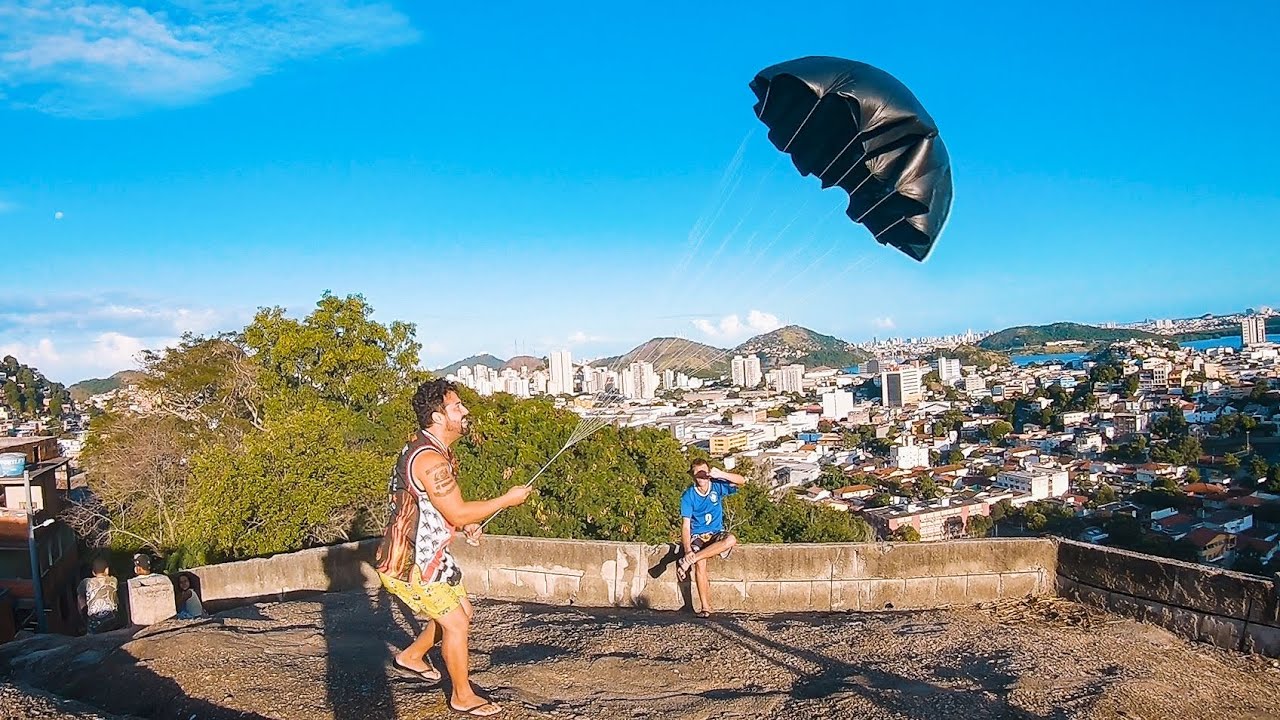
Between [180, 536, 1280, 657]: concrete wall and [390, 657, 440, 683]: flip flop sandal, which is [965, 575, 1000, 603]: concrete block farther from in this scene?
[390, 657, 440, 683]: flip flop sandal

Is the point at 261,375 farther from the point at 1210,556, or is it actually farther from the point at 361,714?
→ the point at 1210,556

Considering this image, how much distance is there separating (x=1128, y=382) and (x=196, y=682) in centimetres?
8407

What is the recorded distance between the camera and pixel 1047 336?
16800cm

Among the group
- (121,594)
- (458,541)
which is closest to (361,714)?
(458,541)

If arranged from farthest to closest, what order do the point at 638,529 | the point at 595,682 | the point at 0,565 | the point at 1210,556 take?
the point at 1210,556, the point at 0,565, the point at 638,529, the point at 595,682

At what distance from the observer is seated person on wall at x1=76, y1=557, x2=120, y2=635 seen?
26.4 ft

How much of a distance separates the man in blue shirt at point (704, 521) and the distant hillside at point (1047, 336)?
169 m

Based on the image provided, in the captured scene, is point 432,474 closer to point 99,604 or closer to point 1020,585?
point 1020,585

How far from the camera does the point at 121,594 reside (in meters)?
A: 8.60

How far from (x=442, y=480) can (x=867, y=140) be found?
17.1ft

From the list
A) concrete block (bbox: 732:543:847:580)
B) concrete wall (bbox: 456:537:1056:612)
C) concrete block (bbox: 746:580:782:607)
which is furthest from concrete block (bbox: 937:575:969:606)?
concrete block (bbox: 746:580:782:607)

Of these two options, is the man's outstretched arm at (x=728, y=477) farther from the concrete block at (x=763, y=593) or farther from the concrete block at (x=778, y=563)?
the concrete block at (x=763, y=593)

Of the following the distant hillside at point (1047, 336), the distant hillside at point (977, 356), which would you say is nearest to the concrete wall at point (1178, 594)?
the distant hillside at point (977, 356)

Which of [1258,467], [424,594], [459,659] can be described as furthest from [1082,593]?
[1258,467]
